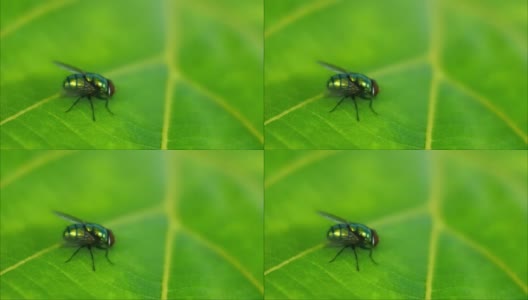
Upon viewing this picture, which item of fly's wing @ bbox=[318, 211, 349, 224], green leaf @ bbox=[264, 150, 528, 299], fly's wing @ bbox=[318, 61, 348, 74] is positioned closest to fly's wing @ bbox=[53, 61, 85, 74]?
green leaf @ bbox=[264, 150, 528, 299]

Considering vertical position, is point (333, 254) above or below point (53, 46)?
below

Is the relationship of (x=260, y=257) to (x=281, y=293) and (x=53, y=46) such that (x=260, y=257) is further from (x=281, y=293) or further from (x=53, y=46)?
(x=53, y=46)

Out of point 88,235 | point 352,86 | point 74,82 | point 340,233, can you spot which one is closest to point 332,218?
point 340,233

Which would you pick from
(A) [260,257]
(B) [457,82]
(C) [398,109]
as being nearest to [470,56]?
(B) [457,82]

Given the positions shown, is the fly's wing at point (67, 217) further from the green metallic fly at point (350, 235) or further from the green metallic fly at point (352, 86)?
the green metallic fly at point (352, 86)

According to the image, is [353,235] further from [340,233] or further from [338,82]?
Answer: [338,82]

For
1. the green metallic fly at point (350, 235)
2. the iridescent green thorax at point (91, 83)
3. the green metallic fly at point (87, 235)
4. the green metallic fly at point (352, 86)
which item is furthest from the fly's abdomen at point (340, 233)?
the iridescent green thorax at point (91, 83)

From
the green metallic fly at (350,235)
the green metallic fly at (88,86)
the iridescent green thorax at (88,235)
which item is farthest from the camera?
the green metallic fly at (350,235)
